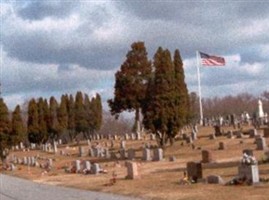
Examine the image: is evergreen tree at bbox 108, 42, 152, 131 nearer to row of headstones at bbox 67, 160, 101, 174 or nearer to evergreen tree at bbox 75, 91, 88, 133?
evergreen tree at bbox 75, 91, 88, 133

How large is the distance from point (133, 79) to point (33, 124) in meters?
24.5

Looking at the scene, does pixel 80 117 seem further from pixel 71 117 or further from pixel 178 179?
pixel 178 179

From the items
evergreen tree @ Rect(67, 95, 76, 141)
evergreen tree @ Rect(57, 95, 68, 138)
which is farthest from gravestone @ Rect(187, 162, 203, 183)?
evergreen tree @ Rect(67, 95, 76, 141)

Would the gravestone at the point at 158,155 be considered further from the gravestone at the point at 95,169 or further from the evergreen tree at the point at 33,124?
the evergreen tree at the point at 33,124

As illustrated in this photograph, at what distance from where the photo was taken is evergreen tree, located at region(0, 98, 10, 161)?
220 ft

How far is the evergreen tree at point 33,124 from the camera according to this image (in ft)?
300

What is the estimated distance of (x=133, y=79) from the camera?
236 feet

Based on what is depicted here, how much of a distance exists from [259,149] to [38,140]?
189ft

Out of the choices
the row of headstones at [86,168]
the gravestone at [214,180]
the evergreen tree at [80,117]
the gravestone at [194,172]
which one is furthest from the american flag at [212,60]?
the gravestone at [214,180]

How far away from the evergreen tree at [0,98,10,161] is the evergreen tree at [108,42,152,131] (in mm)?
12254

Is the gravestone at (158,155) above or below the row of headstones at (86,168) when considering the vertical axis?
above

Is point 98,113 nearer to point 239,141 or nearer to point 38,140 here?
point 38,140

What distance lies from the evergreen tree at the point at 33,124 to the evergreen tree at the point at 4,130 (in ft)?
66.8

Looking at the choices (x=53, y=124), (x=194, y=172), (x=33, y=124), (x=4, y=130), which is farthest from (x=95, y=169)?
(x=53, y=124)
